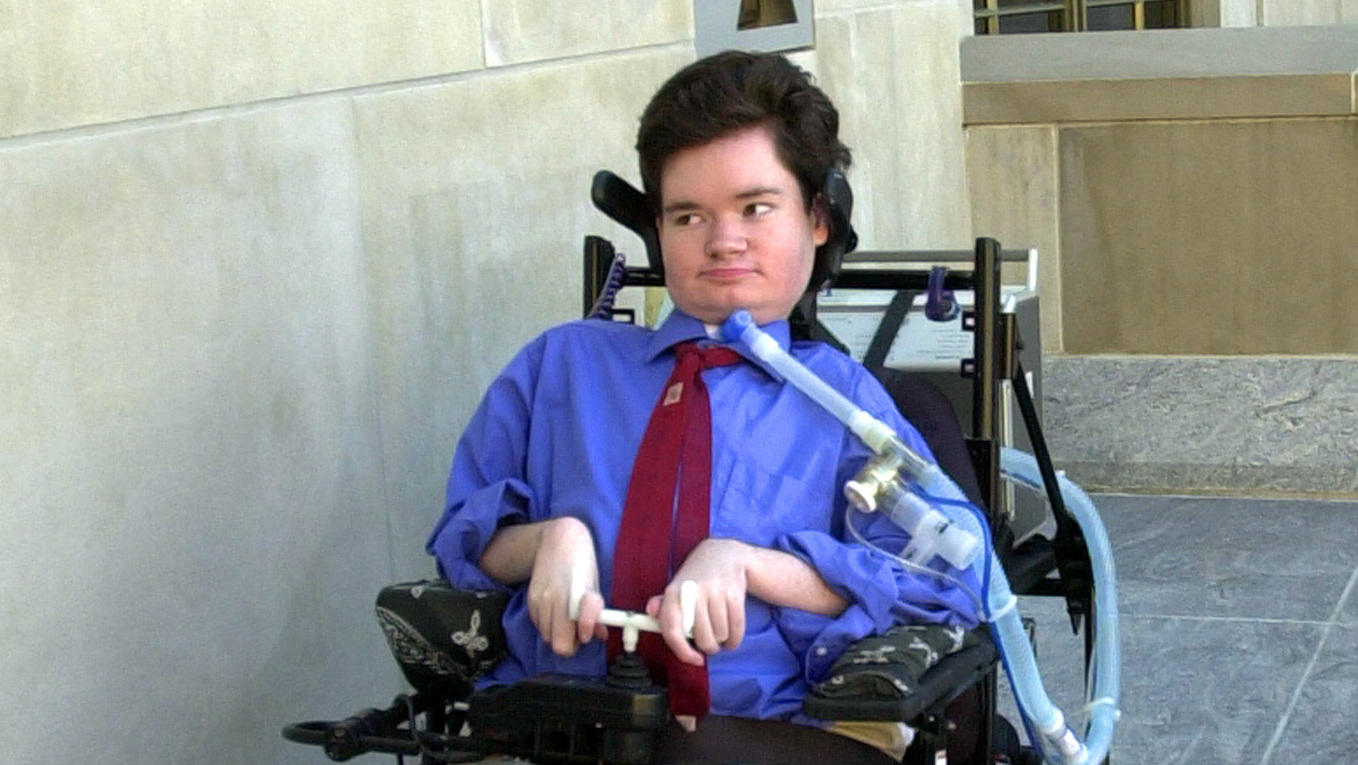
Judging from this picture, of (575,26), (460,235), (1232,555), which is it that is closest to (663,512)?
(460,235)

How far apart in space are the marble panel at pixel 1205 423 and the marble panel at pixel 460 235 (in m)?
2.06

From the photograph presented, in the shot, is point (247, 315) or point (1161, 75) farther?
point (1161, 75)

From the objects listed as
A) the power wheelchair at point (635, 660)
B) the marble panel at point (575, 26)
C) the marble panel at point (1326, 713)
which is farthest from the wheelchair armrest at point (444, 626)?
the marble panel at point (1326, 713)

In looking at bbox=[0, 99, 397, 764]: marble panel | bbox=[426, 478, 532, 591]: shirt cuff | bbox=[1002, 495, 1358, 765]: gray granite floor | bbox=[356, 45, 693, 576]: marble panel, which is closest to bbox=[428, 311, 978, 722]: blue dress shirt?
bbox=[426, 478, 532, 591]: shirt cuff

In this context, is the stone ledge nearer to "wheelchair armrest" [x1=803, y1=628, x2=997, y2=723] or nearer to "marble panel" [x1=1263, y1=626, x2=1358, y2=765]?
"marble panel" [x1=1263, y1=626, x2=1358, y2=765]

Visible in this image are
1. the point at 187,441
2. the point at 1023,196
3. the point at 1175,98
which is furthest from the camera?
the point at 1023,196

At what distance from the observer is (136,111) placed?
249 centimetres

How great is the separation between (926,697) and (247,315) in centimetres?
116

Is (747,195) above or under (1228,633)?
above

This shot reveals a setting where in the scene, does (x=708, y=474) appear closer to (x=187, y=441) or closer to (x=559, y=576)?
(x=559, y=576)

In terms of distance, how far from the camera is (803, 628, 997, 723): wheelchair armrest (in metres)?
1.97

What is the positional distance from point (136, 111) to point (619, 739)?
1033 millimetres

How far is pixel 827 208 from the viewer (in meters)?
2.47

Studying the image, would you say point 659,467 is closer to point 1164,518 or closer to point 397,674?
point 397,674
